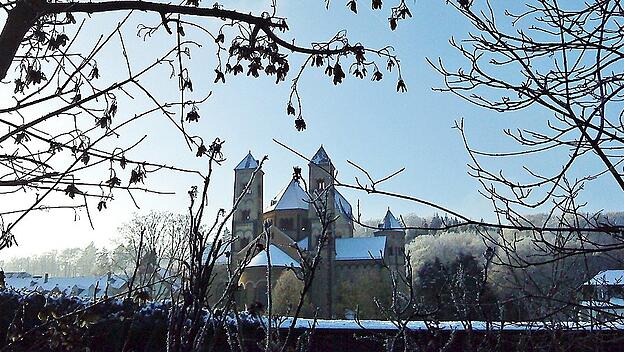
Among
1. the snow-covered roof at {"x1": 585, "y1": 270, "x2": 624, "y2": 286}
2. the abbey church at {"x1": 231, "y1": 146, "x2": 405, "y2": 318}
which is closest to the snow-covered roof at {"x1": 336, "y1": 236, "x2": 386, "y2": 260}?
the abbey church at {"x1": 231, "y1": 146, "x2": 405, "y2": 318}

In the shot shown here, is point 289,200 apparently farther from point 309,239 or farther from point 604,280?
point 604,280

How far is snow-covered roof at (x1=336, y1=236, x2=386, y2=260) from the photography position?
4631cm

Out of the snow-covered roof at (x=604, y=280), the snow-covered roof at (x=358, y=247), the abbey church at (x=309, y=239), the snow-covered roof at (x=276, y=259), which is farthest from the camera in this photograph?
the snow-covered roof at (x=358, y=247)

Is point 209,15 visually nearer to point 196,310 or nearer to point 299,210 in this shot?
point 196,310

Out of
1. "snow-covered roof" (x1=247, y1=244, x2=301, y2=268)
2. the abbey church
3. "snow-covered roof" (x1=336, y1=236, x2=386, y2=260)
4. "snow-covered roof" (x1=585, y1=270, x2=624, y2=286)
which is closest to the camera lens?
"snow-covered roof" (x1=585, y1=270, x2=624, y2=286)

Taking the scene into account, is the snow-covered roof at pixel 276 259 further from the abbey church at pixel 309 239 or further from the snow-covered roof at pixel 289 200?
the snow-covered roof at pixel 289 200

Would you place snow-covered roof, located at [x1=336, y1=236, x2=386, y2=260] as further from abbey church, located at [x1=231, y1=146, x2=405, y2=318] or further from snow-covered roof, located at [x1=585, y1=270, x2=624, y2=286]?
snow-covered roof, located at [x1=585, y1=270, x2=624, y2=286]

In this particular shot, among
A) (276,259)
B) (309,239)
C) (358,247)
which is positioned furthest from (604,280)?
(358,247)

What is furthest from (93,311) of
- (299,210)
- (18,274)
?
(18,274)

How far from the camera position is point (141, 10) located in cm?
277

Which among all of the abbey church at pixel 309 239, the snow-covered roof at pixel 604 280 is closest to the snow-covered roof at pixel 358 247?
the abbey church at pixel 309 239

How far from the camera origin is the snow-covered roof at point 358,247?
46312 mm

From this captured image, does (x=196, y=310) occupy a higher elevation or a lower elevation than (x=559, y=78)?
lower

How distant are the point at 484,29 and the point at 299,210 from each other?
147 feet
